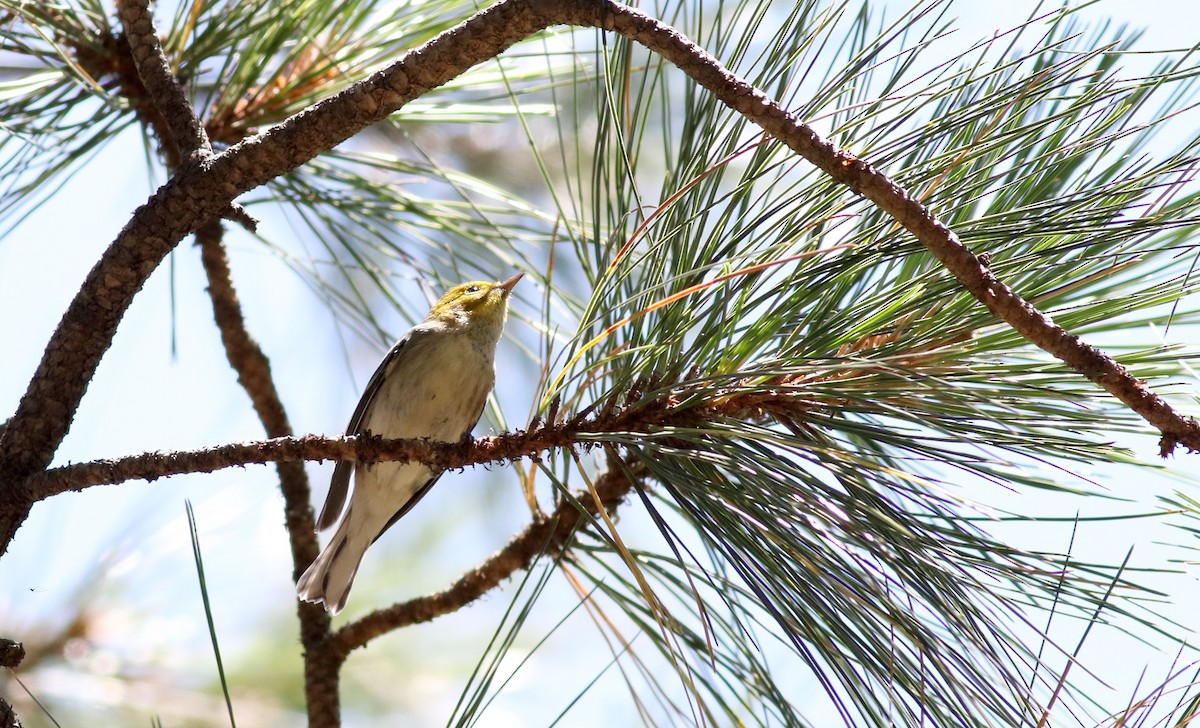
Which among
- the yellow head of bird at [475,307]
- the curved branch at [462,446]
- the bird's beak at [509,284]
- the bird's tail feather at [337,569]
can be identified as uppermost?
the yellow head of bird at [475,307]

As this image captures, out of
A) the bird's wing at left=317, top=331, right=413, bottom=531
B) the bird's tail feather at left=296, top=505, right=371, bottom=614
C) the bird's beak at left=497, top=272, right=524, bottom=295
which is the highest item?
the bird's beak at left=497, top=272, right=524, bottom=295

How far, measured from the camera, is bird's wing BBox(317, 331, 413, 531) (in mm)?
2637

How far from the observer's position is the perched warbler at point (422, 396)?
2840 millimetres

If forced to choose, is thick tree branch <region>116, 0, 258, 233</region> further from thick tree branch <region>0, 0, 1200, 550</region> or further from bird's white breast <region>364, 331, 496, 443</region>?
bird's white breast <region>364, 331, 496, 443</region>

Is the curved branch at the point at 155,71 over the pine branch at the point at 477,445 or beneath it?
over

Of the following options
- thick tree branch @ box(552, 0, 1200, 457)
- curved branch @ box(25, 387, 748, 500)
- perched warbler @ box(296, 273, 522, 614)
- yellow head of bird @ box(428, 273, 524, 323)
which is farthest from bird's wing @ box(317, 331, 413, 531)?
thick tree branch @ box(552, 0, 1200, 457)

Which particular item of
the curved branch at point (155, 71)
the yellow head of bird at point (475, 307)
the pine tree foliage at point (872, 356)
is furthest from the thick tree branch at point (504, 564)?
the yellow head of bird at point (475, 307)

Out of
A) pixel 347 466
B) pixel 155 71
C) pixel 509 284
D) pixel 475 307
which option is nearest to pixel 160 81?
pixel 155 71

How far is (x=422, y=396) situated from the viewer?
115 inches

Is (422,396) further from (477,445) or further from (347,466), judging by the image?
(477,445)

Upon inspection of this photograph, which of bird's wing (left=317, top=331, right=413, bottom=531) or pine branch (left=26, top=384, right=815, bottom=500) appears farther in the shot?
bird's wing (left=317, top=331, right=413, bottom=531)

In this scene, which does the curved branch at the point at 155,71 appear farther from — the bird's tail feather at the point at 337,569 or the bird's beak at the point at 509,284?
the bird's tail feather at the point at 337,569

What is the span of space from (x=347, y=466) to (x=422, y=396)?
29 centimetres

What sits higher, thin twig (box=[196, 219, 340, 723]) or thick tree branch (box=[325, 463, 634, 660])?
thin twig (box=[196, 219, 340, 723])
